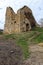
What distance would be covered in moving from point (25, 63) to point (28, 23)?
22.2 metres

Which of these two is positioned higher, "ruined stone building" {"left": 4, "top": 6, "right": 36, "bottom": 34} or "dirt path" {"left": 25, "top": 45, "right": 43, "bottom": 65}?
"ruined stone building" {"left": 4, "top": 6, "right": 36, "bottom": 34}

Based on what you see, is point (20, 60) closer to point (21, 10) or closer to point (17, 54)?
point (17, 54)

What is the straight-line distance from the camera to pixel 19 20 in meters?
40.4

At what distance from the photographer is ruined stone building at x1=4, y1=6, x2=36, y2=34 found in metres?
40.2

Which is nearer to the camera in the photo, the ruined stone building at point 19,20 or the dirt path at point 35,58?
the dirt path at point 35,58

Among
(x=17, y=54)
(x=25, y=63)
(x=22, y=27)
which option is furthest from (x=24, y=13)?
(x=25, y=63)

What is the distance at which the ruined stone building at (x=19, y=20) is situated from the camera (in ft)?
132

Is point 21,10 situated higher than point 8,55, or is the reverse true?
point 21,10

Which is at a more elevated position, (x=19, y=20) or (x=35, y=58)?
(x=19, y=20)

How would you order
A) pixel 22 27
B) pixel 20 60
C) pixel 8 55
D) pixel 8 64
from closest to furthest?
pixel 8 64
pixel 20 60
pixel 8 55
pixel 22 27

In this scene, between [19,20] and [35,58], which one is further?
[19,20]

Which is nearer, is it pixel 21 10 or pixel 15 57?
pixel 15 57

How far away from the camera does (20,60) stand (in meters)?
19.3

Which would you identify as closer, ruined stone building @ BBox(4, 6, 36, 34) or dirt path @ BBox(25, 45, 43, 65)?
dirt path @ BBox(25, 45, 43, 65)
